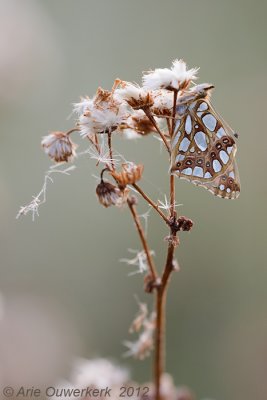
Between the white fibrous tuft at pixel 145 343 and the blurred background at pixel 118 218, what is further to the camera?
the blurred background at pixel 118 218

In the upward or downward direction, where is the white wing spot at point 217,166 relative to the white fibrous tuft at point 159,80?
downward

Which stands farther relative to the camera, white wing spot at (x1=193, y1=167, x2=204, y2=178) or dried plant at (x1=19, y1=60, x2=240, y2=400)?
white wing spot at (x1=193, y1=167, x2=204, y2=178)

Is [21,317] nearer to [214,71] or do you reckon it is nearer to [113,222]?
[113,222]

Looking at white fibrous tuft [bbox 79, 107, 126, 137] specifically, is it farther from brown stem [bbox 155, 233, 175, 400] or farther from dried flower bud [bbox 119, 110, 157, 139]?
brown stem [bbox 155, 233, 175, 400]

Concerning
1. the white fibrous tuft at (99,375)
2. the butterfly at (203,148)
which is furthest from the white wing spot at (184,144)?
the white fibrous tuft at (99,375)

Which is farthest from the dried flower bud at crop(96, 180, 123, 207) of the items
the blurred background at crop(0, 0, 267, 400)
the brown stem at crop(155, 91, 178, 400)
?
the blurred background at crop(0, 0, 267, 400)

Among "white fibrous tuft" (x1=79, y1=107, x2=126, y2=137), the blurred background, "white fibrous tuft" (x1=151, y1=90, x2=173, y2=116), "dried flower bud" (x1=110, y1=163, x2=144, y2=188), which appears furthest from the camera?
the blurred background

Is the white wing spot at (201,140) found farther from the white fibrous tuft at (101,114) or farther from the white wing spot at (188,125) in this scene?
the white fibrous tuft at (101,114)
